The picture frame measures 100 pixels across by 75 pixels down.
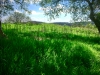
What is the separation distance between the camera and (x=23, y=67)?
6.80 meters

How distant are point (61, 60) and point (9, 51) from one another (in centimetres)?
262

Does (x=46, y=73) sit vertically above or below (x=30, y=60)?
below

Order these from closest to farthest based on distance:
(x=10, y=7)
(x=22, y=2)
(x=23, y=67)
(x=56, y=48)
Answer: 1. (x=23, y=67)
2. (x=56, y=48)
3. (x=10, y=7)
4. (x=22, y=2)

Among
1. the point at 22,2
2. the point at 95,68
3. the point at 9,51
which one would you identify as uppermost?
the point at 22,2

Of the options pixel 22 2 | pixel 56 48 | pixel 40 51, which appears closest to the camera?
pixel 40 51

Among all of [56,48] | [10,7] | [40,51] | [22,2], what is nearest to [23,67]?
[40,51]

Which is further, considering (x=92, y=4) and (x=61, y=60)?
(x=92, y=4)

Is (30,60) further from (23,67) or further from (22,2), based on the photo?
(22,2)

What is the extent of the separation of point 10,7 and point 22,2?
198 centimetres

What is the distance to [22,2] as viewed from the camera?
51.9 ft

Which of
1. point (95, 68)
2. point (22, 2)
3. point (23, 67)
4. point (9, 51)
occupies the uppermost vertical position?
point (22, 2)

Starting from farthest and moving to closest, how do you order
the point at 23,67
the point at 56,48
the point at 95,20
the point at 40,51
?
the point at 95,20
the point at 56,48
the point at 40,51
the point at 23,67

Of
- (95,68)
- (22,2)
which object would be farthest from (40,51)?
(22,2)

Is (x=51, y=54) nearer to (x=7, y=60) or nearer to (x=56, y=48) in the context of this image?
(x=56, y=48)
